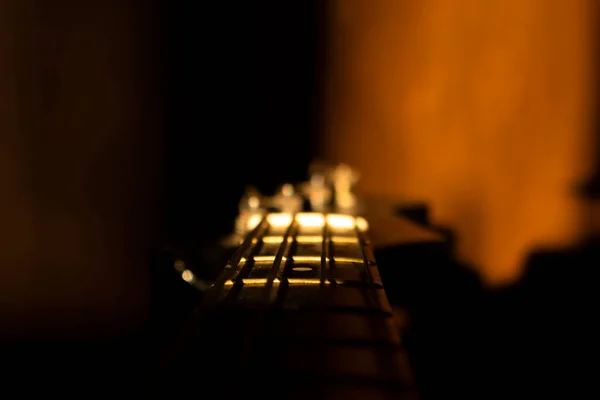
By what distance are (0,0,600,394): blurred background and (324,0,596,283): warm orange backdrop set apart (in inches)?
0.4

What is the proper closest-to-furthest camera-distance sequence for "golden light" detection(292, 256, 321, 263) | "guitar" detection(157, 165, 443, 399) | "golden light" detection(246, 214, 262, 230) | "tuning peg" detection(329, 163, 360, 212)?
"guitar" detection(157, 165, 443, 399) → "golden light" detection(292, 256, 321, 263) → "golden light" detection(246, 214, 262, 230) → "tuning peg" detection(329, 163, 360, 212)

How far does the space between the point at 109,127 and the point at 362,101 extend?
1943 mm

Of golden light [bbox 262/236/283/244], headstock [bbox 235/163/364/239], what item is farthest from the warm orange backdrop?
golden light [bbox 262/236/283/244]

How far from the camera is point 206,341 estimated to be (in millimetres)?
921

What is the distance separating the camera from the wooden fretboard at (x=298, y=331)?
0.80 metres

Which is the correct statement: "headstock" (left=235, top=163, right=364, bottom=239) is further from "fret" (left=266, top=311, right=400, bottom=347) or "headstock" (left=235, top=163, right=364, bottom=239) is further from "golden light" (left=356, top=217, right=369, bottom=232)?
"fret" (left=266, top=311, right=400, bottom=347)

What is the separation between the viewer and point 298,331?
0.97 meters

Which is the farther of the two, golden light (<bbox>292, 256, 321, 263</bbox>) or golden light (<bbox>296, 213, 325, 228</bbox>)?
golden light (<bbox>296, 213, 325, 228</bbox>)

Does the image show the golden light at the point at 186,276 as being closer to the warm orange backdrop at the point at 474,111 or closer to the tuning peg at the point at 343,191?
the tuning peg at the point at 343,191

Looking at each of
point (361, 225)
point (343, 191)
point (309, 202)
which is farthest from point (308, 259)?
point (343, 191)

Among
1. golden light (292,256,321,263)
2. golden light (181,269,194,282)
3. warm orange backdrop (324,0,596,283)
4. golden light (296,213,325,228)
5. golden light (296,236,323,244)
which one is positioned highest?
warm orange backdrop (324,0,596,283)

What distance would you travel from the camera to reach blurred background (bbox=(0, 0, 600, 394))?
12.0ft

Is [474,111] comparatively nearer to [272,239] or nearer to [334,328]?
[272,239]

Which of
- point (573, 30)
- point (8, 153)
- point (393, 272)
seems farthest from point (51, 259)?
point (573, 30)
